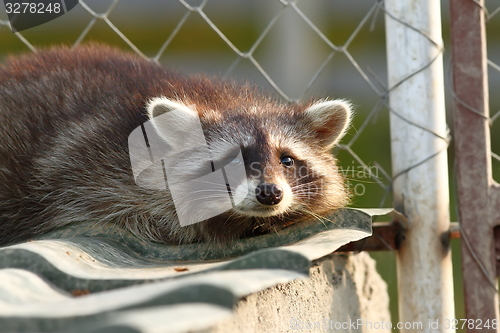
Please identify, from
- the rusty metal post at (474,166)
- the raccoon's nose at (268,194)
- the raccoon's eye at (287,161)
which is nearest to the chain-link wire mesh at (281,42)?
the raccoon's eye at (287,161)

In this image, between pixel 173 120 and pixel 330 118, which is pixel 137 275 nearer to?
pixel 173 120

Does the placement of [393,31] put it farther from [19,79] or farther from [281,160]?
[19,79]

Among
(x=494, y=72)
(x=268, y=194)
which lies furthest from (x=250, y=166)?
(x=494, y=72)

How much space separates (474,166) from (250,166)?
109 centimetres

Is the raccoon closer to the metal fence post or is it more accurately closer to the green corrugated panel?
the green corrugated panel

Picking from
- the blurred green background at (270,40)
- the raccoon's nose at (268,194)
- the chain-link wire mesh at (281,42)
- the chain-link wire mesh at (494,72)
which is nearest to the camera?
the raccoon's nose at (268,194)

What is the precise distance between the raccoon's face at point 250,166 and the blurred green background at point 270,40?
5955 mm

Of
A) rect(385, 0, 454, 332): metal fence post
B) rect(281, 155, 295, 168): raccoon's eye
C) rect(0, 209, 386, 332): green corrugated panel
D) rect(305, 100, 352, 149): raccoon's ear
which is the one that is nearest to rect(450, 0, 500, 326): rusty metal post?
rect(385, 0, 454, 332): metal fence post

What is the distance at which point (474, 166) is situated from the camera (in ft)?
9.32

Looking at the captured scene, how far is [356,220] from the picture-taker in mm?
2768

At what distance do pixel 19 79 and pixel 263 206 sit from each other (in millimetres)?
1817

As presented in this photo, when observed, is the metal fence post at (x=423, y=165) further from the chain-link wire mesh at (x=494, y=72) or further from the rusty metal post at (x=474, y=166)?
the chain-link wire mesh at (x=494, y=72)

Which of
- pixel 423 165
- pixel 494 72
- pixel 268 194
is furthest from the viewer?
pixel 494 72

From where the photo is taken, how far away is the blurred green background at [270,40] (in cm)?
1020
